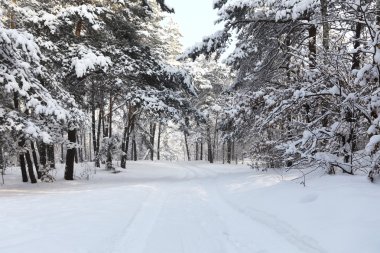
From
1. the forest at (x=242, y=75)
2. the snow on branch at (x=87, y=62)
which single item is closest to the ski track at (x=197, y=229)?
the forest at (x=242, y=75)

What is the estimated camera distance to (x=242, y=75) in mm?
16922

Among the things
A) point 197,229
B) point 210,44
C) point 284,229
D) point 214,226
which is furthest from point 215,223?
point 210,44

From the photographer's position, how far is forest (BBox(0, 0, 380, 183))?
823cm

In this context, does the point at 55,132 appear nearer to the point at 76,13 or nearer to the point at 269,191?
the point at 76,13

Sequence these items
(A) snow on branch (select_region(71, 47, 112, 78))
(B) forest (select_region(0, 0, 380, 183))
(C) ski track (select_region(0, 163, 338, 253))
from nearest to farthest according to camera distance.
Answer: (C) ski track (select_region(0, 163, 338, 253)), (B) forest (select_region(0, 0, 380, 183)), (A) snow on branch (select_region(71, 47, 112, 78))

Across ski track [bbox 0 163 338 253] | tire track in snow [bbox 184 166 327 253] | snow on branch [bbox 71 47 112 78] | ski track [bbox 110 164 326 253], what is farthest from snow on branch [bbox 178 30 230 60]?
tire track in snow [bbox 184 166 327 253]

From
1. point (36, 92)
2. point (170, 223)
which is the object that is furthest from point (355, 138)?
point (36, 92)

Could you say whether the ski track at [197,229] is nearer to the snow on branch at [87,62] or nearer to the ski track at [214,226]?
the ski track at [214,226]

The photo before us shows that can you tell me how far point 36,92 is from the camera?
11.6 meters

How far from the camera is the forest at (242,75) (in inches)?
324

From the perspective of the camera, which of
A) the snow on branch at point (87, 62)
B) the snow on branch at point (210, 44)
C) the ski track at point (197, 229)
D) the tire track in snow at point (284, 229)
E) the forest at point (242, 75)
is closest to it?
the tire track in snow at point (284, 229)

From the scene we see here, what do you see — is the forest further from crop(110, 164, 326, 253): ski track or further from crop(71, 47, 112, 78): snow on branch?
crop(110, 164, 326, 253): ski track

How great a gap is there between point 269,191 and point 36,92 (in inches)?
293

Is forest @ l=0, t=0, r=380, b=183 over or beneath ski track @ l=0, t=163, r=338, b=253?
over
